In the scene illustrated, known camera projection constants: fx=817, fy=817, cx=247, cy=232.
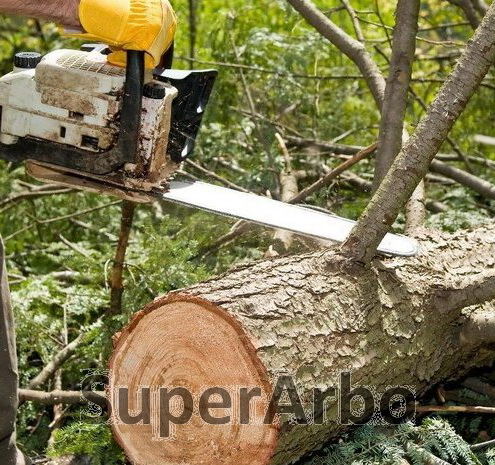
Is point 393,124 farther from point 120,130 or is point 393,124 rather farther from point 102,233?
point 102,233

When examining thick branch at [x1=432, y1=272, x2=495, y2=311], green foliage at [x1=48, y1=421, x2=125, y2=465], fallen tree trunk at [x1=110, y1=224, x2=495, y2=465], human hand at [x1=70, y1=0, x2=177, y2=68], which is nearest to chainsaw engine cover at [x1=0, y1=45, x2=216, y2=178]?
human hand at [x1=70, y1=0, x2=177, y2=68]

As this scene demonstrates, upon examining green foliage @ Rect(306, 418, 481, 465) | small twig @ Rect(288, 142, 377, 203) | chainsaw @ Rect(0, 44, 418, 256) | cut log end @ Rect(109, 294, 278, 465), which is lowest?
green foliage @ Rect(306, 418, 481, 465)

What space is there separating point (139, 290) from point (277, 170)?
989 millimetres

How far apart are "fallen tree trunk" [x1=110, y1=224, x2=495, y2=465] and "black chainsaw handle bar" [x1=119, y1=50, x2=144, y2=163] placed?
49cm

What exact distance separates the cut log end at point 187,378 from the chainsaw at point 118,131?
0.47 m

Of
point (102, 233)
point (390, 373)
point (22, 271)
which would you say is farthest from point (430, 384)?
point (22, 271)

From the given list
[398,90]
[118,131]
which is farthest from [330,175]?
[118,131]

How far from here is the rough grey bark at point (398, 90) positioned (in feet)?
10.5

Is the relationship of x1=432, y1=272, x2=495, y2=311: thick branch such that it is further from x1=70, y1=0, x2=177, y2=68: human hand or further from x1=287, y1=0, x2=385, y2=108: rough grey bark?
x1=287, y1=0, x2=385, y2=108: rough grey bark

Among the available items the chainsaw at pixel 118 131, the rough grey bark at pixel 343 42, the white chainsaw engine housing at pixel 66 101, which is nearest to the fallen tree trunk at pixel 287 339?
the chainsaw at pixel 118 131

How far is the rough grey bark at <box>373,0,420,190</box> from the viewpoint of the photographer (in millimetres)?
3201

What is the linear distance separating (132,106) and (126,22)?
275 mm

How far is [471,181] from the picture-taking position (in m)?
3.72

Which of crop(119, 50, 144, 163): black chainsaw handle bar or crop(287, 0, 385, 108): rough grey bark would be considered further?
crop(287, 0, 385, 108): rough grey bark
